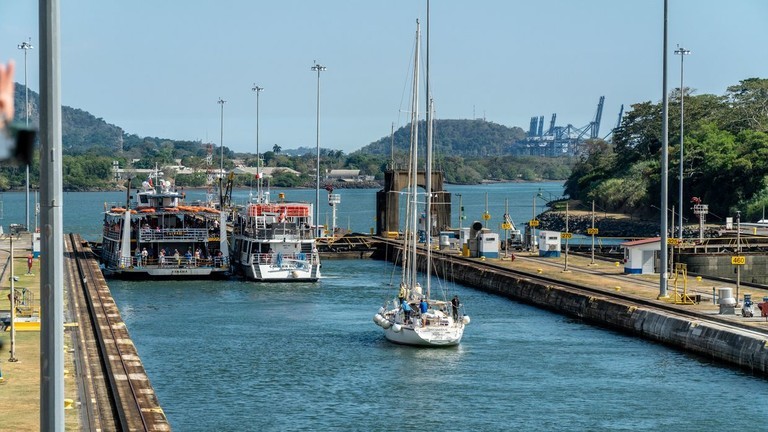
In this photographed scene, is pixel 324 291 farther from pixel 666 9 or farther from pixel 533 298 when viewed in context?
pixel 666 9

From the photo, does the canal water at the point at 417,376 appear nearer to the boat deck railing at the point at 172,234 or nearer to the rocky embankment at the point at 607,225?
the boat deck railing at the point at 172,234

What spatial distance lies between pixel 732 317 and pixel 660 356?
3760mm

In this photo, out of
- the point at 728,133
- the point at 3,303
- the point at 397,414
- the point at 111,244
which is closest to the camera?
the point at 397,414

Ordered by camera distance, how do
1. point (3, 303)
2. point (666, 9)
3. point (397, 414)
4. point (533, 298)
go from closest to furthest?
point (397, 414), point (3, 303), point (666, 9), point (533, 298)

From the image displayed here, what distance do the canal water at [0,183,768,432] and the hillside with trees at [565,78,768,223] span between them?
67342mm

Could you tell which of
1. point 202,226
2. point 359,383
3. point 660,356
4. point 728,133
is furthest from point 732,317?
point 728,133

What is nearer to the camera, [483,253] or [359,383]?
[359,383]

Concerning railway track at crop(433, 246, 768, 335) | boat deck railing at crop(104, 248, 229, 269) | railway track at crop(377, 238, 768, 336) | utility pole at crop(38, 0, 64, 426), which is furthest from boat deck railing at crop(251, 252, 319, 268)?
utility pole at crop(38, 0, 64, 426)

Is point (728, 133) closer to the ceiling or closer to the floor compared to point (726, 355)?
closer to the ceiling

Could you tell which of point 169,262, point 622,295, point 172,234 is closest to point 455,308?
point 622,295

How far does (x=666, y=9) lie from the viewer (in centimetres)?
5456

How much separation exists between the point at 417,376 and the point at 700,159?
97980mm

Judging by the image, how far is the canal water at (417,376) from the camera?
36.2 meters

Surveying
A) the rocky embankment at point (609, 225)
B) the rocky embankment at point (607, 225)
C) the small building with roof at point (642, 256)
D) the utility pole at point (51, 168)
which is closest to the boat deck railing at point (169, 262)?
the small building with roof at point (642, 256)
